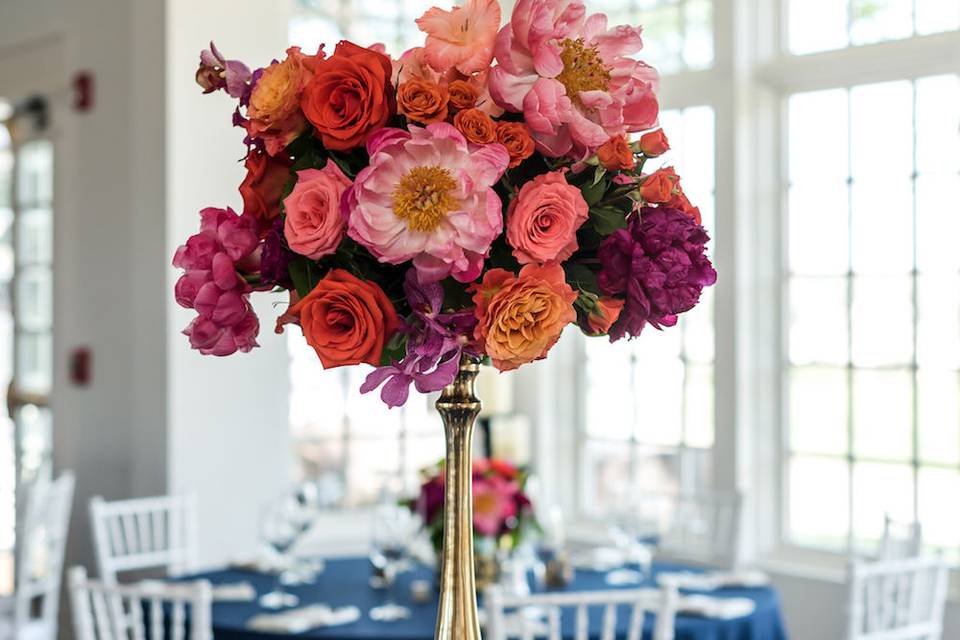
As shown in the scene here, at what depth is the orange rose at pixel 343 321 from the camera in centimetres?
91

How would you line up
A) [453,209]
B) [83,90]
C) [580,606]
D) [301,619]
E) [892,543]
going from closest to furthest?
[453,209] → [580,606] → [301,619] → [892,543] → [83,90]

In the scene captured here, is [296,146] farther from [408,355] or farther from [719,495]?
[719,495]

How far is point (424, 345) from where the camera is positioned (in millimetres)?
932

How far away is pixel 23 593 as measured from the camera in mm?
3686

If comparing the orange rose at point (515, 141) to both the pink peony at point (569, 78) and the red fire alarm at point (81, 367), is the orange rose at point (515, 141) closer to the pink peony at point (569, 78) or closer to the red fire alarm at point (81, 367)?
the pink peony at point (569, 78)

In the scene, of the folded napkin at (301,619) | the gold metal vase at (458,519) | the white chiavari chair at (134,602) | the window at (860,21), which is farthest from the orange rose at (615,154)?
the window at (860,21)

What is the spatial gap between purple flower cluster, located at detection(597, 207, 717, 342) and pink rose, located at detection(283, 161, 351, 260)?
0.24m

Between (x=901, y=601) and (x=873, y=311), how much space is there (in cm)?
140

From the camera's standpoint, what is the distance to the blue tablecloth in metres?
2.75

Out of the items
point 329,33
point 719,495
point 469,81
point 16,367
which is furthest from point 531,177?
point 16,367

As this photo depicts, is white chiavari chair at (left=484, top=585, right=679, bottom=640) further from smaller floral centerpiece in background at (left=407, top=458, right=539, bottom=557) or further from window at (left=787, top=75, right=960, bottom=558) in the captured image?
window at (left=787, top=75, right=960, bottom=558)

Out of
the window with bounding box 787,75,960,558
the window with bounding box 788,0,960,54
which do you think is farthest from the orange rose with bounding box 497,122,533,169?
the window with bounding box 788,0,960,54

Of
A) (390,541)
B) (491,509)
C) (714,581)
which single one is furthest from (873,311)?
(390,541)

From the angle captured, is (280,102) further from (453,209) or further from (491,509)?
(491,509)
